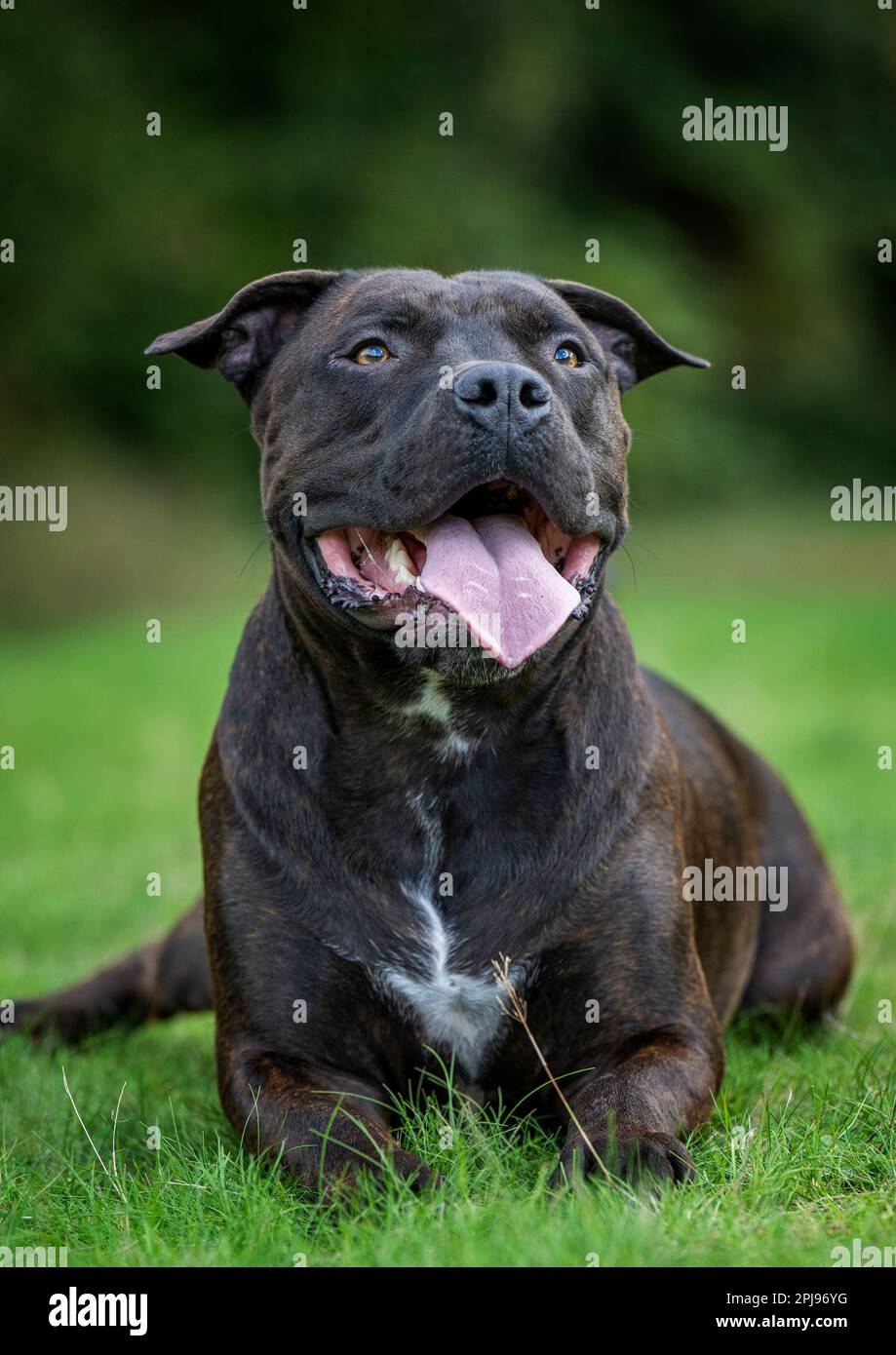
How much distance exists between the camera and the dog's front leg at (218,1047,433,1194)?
336 centimetres

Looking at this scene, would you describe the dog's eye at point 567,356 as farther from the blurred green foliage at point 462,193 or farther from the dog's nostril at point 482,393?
the blurred green foliage at point 462,193

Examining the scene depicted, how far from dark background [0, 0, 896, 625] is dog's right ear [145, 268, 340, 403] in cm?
1499

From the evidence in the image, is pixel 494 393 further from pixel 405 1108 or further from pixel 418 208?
pixel 418 208

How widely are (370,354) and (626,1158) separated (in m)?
1.93

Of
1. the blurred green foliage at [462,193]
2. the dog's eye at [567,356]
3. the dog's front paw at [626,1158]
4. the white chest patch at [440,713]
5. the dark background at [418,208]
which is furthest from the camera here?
the blurred green foliage at [462,193]

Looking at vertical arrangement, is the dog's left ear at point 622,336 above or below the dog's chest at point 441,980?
above

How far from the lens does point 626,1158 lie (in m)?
3.30

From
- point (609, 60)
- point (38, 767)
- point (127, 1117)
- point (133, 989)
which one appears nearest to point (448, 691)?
point (127, 1117)

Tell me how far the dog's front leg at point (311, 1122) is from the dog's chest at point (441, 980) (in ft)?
0.75

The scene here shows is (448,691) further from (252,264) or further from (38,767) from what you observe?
(252,264)

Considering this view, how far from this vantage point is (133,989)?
542cm

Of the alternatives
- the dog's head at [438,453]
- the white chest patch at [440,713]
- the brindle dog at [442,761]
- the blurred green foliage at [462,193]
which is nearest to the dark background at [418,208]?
the blurred green foliage at [462,193]

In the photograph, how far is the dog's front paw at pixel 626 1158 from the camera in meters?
3.27

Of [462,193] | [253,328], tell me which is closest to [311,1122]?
[253,328]
